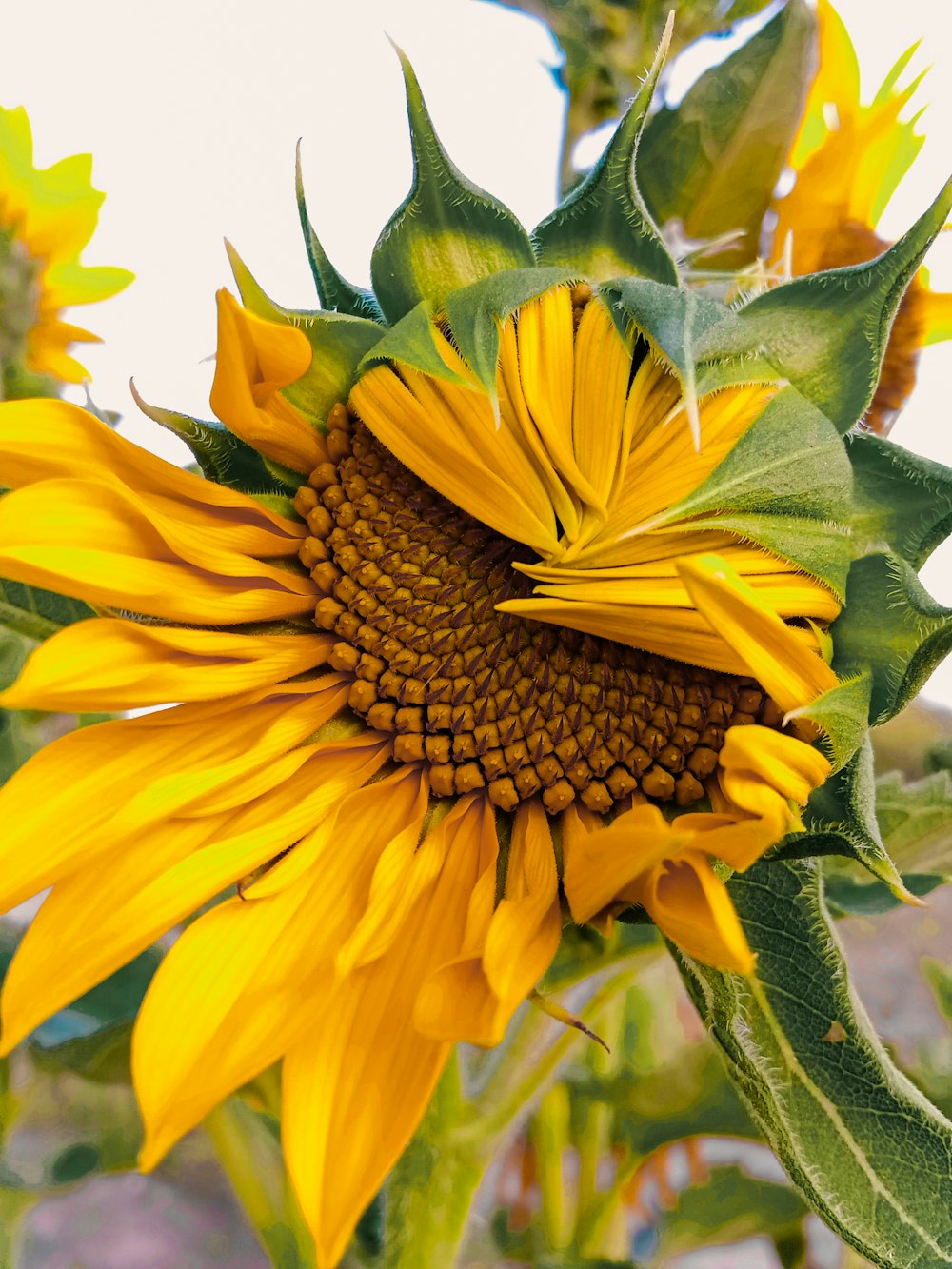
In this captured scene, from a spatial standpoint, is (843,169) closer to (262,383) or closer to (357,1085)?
(262,383)

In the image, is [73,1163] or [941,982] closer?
[73,1163]

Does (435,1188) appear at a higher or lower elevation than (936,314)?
lower

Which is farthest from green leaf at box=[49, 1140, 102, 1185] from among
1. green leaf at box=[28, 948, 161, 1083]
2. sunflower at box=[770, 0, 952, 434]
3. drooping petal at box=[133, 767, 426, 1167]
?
sunflower at box=[770, 0, 952, 434]

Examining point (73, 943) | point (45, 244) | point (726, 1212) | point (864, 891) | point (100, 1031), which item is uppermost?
point (45, 244)

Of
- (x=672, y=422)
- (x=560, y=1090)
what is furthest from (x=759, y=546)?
(x=560, y=1090)

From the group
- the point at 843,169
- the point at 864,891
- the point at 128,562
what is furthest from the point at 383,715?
the point at 843,169

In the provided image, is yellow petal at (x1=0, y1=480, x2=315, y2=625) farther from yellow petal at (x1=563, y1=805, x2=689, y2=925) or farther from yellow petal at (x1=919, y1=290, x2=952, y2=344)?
yellow petal at (x1=919, y1=290, x2=952, y2=344)
